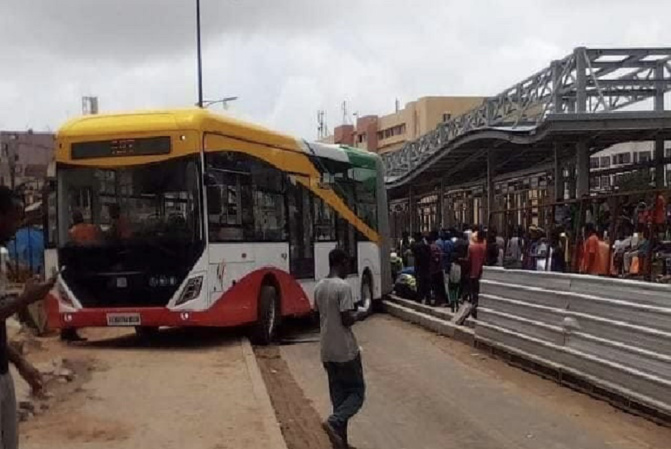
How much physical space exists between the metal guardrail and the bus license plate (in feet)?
17.1

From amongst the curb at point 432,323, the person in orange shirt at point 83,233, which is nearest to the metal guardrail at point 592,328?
the curb at point 432,323

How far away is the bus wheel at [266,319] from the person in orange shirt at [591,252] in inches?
213

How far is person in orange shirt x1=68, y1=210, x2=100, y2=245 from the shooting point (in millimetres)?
14773

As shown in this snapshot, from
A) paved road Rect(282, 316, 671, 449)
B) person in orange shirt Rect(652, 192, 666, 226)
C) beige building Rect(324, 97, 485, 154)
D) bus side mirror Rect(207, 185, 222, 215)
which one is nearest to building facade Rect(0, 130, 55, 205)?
bus side mirror Rect(207, 185, 222, 215)

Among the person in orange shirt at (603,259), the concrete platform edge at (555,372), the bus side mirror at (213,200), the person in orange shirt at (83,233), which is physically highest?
the bus side mirror at (213,200)

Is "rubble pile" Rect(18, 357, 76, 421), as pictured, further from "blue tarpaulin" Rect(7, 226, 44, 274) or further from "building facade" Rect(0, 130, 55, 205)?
"building facade" Rect(0, 130, 55, 205)

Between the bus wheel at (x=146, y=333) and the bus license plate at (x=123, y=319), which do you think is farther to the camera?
the bus wheel at (x=146, y=333)

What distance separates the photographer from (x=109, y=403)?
10.2 meters

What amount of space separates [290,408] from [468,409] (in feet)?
6.43

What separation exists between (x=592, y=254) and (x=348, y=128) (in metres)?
97.1

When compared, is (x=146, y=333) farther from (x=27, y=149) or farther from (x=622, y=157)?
(x=622, y=157)

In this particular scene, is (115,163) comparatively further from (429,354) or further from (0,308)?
(0,308)

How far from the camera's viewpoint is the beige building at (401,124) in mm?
93794

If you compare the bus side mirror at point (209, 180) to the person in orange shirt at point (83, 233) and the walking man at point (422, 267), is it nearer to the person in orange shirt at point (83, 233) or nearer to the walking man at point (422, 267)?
the person in orange shirt at point (83, 233)
